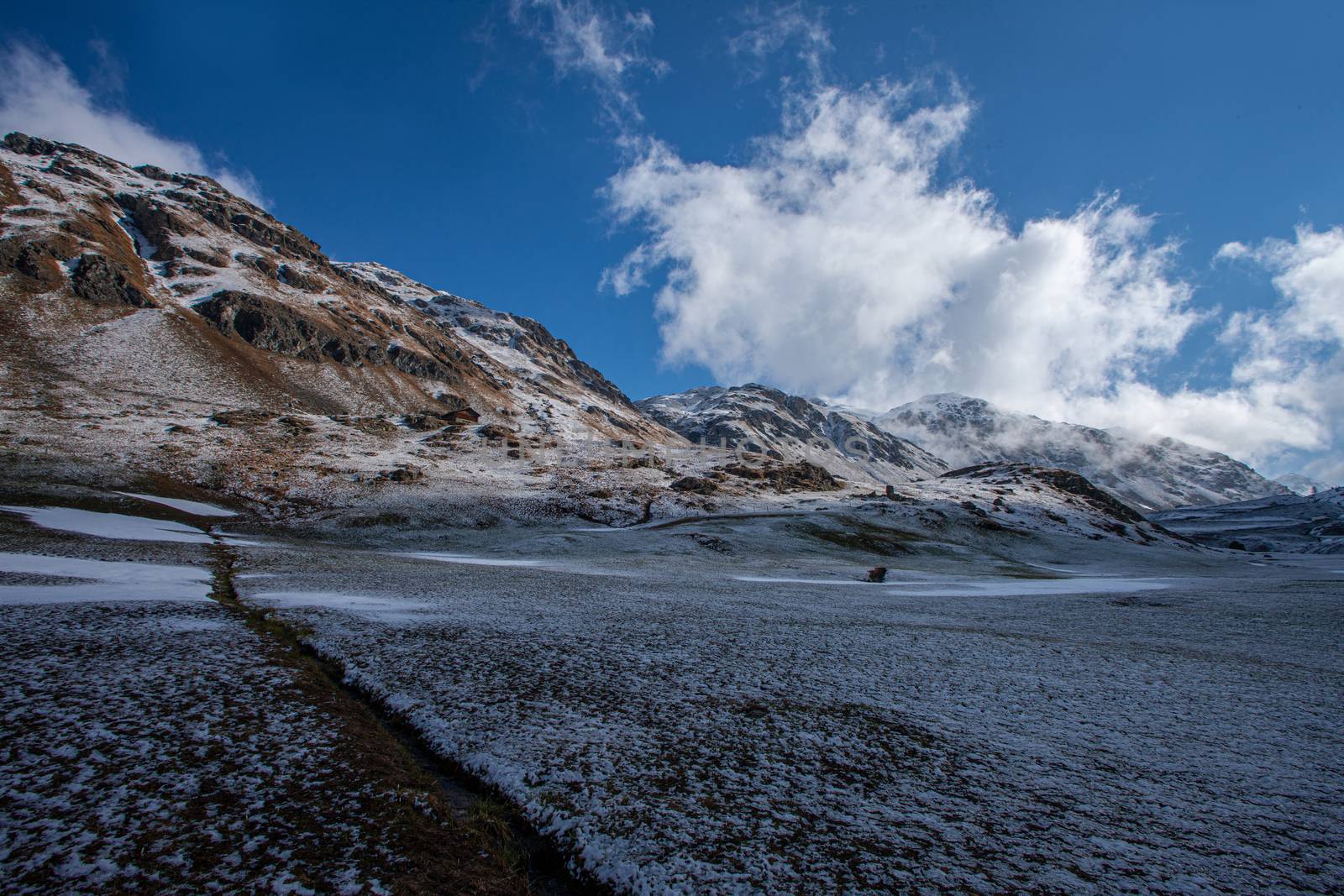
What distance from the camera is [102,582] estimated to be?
16.9 metres

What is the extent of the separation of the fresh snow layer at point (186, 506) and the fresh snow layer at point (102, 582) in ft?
115

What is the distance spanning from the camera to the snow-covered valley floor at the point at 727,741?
474 cm

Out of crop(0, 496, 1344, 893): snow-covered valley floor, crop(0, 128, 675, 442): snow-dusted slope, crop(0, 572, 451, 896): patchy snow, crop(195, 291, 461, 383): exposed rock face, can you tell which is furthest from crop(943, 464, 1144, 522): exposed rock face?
crop(195, 291, 461, 383): exposed rock face

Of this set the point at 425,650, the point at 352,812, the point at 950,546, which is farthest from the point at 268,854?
the point at 950,546

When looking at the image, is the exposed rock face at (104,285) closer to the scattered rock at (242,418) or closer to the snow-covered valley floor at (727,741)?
the scattered rock at (242,418)

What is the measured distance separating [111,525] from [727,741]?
49249 millimetres

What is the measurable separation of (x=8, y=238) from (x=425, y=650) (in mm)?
202124

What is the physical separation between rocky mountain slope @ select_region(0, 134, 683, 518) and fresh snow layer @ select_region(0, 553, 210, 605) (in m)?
47.2

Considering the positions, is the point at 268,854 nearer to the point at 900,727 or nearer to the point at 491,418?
the point at 900,727

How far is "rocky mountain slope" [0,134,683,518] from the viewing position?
234 ft

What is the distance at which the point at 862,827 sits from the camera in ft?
17.2

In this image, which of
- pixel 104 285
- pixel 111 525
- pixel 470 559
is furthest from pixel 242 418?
pixel 104 285

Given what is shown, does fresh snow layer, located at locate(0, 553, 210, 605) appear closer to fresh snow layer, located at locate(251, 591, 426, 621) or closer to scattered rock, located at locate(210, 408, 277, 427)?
fresh snow layer, located at locate(251, 591, 426, 621)

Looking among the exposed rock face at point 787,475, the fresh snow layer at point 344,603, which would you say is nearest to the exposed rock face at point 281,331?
the exposed rock face at point 787,475
